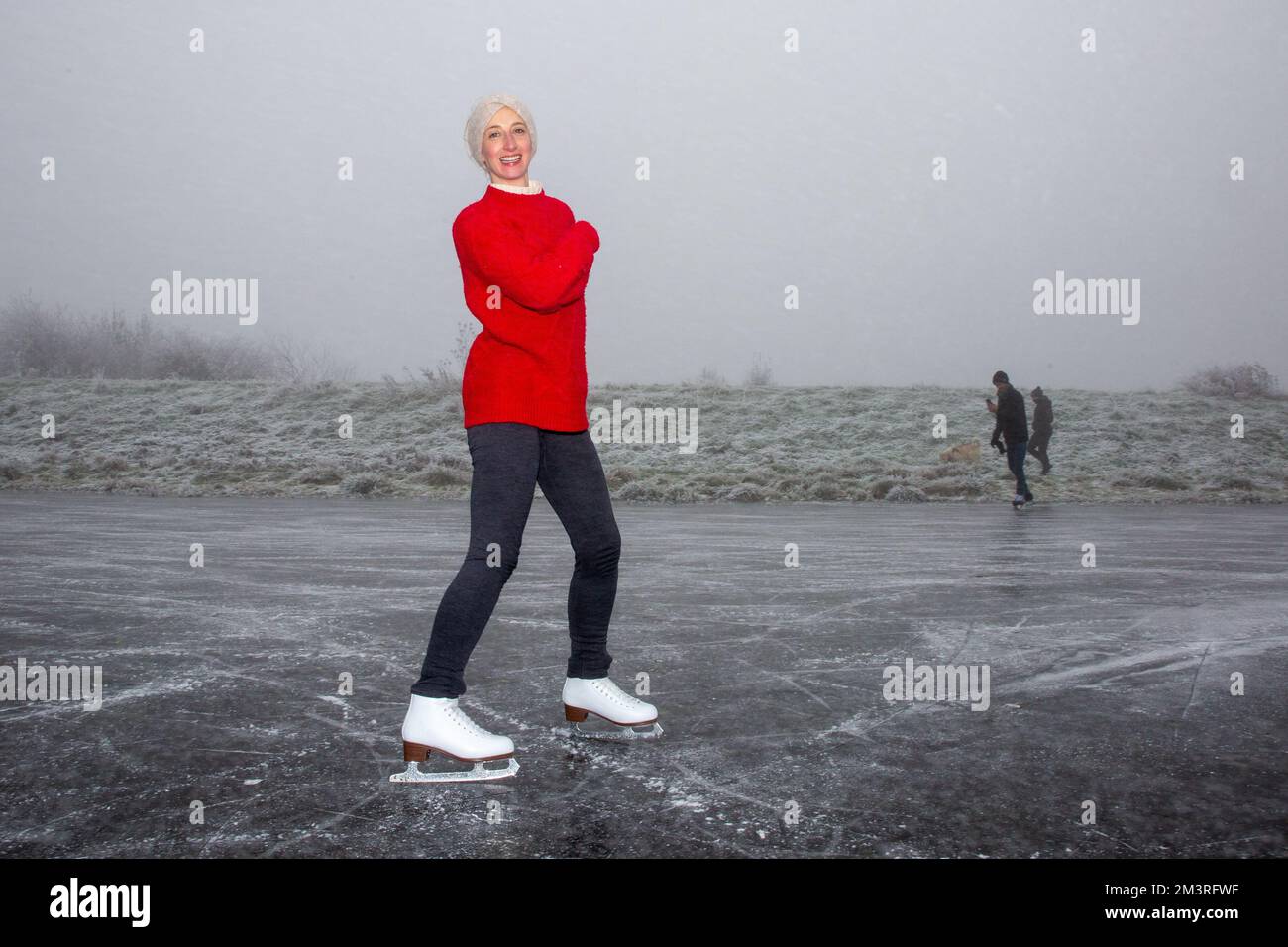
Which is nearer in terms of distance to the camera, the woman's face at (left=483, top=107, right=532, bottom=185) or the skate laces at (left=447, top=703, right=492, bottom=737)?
the skate laces at (left=447, top=703, right=492, bottom=737)

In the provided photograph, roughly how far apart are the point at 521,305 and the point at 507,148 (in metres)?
0.52

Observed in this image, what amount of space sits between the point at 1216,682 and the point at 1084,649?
73 cm

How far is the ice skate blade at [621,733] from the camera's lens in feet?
11.0

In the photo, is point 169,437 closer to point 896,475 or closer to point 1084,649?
point 896,475

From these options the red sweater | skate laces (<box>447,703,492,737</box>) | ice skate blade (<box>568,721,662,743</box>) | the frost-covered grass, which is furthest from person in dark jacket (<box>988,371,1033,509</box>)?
skate laces (<box>447,703,492,737</box>)

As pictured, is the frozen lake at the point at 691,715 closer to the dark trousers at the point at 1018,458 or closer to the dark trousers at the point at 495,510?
the dark trousers at the point at 495,510

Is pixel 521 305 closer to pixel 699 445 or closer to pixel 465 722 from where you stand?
pixel 465 722

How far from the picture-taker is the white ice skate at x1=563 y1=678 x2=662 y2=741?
3.34 m

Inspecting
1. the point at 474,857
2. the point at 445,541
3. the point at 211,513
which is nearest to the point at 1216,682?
the point at 474,857

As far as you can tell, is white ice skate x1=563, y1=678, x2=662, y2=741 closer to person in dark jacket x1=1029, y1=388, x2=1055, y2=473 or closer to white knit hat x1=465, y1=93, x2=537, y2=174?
white knit hat x1=465, y1=93, x2=537, y2=174

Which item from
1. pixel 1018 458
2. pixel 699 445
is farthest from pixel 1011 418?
pixel 699 445

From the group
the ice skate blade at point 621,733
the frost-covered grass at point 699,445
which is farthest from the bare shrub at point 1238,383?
the ice skate blade at point 621,733

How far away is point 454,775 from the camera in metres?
→ 2.97
